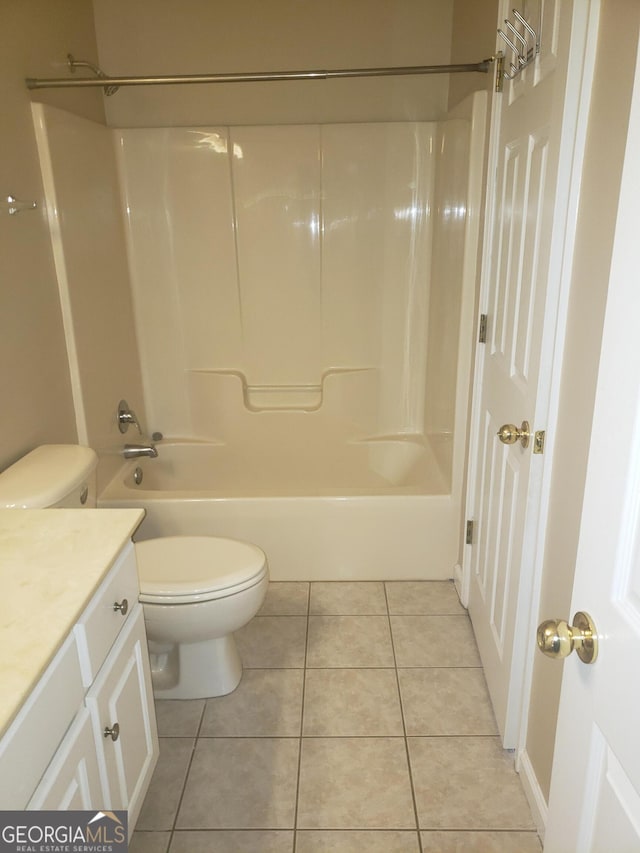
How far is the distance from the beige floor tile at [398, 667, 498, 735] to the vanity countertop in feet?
3.55

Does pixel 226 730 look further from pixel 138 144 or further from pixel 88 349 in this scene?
pixel 138 144

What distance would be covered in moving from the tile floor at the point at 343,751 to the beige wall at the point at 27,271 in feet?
3.33

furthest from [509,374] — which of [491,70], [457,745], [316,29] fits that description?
[316,29]

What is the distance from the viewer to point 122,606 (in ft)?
4.39

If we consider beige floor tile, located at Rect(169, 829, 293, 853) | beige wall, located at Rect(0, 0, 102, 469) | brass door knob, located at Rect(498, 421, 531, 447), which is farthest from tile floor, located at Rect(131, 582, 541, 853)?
beige wall, located at Rect(0, 0, 102, 469)

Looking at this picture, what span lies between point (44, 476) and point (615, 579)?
1578 mm

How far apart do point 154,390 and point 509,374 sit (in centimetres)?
205

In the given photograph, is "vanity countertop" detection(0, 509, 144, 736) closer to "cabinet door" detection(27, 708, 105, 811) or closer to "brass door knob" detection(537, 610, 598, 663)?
"cabinet door" detection(27, 708, 105, 811)

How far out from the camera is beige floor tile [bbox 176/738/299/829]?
1.60 meters

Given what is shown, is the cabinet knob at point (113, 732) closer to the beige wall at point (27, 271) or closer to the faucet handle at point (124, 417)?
the beige wall at point (27, 271)

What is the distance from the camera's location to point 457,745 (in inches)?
71.3

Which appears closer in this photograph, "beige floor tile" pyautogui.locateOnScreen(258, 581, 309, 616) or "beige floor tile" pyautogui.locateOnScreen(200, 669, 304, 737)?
"beige floor tile" pyautogui.locateOnScreen(200, 669, 304, 737)

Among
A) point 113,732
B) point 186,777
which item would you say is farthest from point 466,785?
point 113,732

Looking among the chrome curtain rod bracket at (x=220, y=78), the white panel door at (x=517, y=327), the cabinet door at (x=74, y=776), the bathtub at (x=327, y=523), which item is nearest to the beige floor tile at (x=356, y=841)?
the white panel door at (x=517, y=327)
